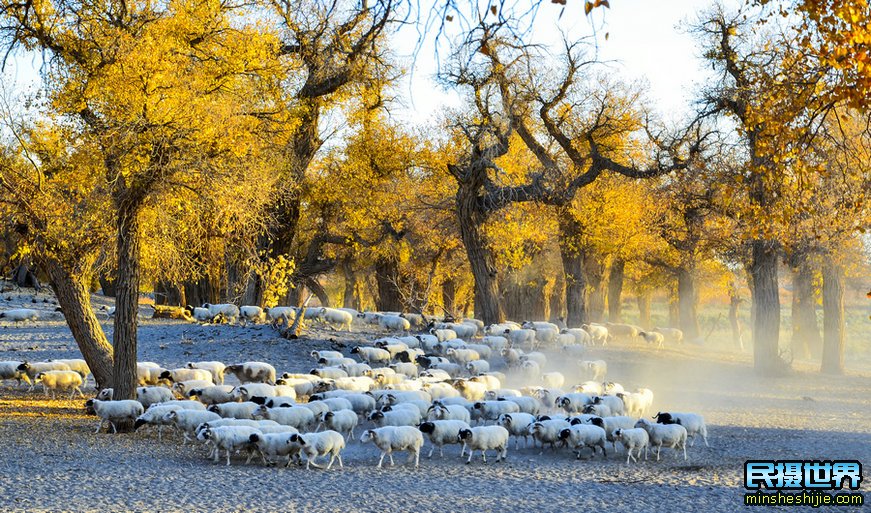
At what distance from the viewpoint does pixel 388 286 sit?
47.0 m

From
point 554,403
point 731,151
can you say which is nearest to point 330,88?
point 731,151

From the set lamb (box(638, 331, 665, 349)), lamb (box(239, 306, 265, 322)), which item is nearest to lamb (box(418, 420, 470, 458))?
lamb (box(239, 306, 265, 322))

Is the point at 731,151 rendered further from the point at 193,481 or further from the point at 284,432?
the point at 193,481

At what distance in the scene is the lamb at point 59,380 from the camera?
18.6 metres

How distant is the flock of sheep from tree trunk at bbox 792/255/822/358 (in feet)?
46.1

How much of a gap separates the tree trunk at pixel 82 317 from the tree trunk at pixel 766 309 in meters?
20.0

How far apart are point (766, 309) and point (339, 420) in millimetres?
18266

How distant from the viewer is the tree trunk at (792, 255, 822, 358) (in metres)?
36.2

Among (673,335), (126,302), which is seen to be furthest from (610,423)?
(673,335)

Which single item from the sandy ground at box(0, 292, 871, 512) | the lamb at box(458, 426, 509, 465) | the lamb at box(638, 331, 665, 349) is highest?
the lamb at box(638, 331, 665, 349)

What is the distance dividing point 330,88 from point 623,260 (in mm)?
20297

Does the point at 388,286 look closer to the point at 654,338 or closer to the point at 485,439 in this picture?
the point at 654,338

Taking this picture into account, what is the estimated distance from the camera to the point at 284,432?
13984 millimetres

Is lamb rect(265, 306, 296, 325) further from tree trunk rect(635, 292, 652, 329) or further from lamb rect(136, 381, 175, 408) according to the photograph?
tree trunk rect(635, 292, 652, 329)
